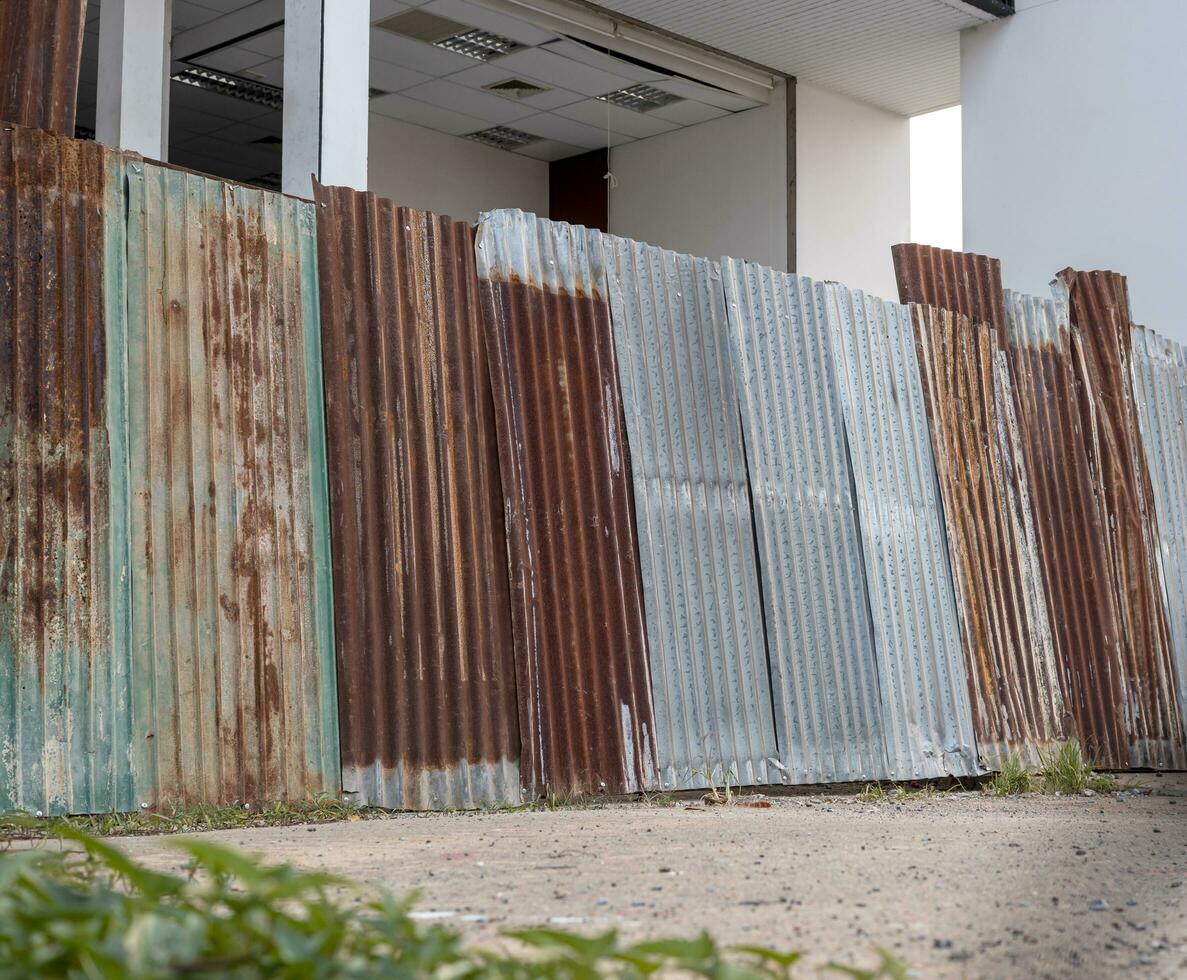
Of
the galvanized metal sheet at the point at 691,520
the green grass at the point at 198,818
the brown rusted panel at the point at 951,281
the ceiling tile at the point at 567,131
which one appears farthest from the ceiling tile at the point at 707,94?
the green grass at the point at 198,818

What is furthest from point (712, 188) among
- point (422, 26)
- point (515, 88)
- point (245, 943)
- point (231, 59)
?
point (245, 943)

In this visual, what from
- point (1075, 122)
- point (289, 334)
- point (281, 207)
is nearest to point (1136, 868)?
point (289, 334)

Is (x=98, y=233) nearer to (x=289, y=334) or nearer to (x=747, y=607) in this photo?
(x=289, y=334)

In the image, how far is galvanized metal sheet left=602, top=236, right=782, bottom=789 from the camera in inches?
220

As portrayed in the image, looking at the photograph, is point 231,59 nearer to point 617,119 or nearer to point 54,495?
point 617,119

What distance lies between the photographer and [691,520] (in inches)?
229

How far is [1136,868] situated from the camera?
3.63 meters

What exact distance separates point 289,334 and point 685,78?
34.1ft

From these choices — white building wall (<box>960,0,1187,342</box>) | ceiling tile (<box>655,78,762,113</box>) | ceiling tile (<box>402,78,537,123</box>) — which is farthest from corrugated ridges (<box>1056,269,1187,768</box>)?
ceiling tile (<box>402,78,537,123</box>)

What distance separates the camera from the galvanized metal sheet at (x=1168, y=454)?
8422mm

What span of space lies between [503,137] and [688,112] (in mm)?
2542

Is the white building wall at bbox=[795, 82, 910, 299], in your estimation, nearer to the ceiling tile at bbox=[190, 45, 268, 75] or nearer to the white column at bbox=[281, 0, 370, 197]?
the ceiling tile at bbox=[190, 45, 268, 75]

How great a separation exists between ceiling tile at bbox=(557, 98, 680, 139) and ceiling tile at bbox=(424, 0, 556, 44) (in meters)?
1.93

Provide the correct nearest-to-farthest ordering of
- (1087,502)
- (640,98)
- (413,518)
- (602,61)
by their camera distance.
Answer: (413,518) → (1087,502) → (602,61) → (640,98)
